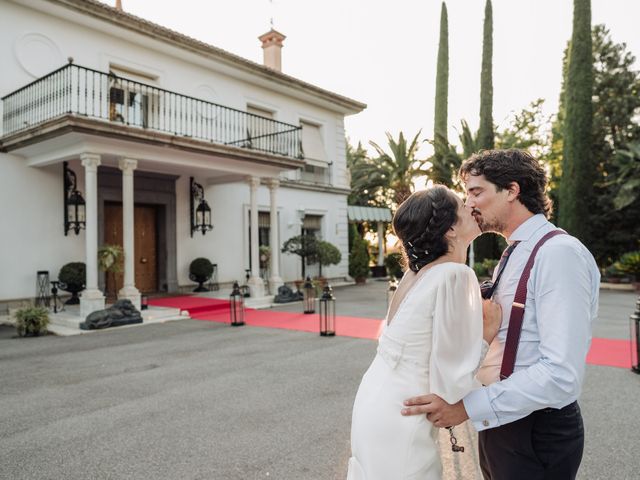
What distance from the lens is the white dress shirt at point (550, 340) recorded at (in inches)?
52.0

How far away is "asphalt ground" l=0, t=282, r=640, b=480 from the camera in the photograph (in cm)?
315

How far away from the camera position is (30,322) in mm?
8359

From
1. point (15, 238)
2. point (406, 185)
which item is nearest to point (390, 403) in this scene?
point (15, 238)

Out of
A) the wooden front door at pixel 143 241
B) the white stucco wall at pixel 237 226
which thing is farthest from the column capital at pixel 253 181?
the wooden front door at pixel 143 241

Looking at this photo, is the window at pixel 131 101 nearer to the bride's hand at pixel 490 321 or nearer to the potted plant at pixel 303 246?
the potted plant at pixel 303 246

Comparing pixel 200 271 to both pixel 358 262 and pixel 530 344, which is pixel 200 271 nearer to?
pixel 358 262

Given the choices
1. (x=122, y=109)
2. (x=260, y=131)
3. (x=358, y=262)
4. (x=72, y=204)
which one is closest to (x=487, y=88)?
(x=358, y=262)

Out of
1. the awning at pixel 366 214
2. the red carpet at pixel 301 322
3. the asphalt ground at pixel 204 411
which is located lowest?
the asphalt ground at pixel 204 411

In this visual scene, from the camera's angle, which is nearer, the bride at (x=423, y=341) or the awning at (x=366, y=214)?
the bride at (x=423, y=341)

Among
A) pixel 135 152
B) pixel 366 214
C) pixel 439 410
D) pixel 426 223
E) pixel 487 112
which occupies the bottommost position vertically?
pixel 439 410

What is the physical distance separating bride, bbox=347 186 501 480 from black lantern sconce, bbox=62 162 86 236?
35.5ft

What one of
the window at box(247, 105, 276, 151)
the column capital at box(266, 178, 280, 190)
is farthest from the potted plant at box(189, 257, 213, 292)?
the window at box(247, 105, 276, 151)

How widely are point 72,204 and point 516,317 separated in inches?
443

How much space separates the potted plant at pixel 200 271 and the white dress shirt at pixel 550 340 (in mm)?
12511
